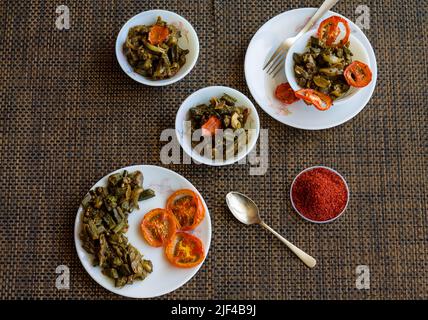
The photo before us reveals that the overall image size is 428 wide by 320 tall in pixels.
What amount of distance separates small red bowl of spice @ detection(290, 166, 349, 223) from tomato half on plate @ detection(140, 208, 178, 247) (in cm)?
44

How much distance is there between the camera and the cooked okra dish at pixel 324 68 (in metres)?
1.86

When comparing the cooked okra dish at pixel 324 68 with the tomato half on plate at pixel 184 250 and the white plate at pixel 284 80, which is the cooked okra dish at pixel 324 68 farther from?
the tomato half on plate at pixel 184 250

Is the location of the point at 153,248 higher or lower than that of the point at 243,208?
lower

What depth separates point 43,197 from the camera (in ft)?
6.41

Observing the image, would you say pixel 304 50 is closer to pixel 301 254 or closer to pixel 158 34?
pixel 158 34

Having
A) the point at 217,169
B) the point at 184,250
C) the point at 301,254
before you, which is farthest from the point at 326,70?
the point at 184,250

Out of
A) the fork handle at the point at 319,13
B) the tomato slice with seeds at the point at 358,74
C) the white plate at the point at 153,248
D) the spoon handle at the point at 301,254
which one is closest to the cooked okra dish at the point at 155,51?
the white plate at the point at 153,248

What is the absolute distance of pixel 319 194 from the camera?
187 centimetres

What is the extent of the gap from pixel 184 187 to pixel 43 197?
0.52 metres

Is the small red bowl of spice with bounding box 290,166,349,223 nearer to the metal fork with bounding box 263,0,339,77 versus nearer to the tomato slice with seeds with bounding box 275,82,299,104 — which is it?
the tomato slice with seeds with bounding box 275,82,299,104

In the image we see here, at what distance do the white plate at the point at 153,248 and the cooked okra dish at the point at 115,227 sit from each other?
2cm

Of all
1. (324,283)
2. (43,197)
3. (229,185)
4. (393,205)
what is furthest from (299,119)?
(43,197)

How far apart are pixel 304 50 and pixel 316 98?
19 cm
